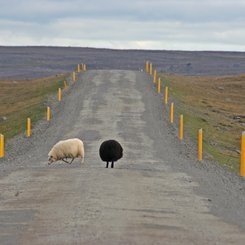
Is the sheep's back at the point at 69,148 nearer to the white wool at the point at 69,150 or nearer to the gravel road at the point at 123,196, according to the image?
the white wool at the point at 69,150

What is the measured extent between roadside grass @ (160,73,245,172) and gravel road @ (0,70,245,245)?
11.7 feet

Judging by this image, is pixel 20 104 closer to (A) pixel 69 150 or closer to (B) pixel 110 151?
(A) pixel 69 150

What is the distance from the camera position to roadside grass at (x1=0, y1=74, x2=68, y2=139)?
40531 millimetres

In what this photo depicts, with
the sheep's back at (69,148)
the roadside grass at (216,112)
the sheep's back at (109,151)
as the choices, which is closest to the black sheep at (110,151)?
the sheep's back at (109,151)

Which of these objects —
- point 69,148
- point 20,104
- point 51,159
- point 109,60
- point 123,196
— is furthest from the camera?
point 109,60

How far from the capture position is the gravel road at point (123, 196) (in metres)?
11.0

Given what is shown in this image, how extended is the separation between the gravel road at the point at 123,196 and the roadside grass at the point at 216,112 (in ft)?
11.7

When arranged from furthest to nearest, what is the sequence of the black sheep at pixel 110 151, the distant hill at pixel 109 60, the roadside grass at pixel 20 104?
the distant hill at pixel 109 60 < the roadside grass at pixel 20 104 < the black sheep at pixel 110 151

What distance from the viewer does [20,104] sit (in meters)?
53.2

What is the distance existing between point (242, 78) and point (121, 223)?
6934 cm

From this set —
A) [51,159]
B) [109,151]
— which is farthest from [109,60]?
[109,151]

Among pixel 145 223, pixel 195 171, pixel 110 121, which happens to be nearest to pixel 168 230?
pixel 145 223

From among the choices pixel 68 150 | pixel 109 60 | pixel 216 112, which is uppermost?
pixel 109 60

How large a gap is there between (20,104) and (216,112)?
46.3ft
